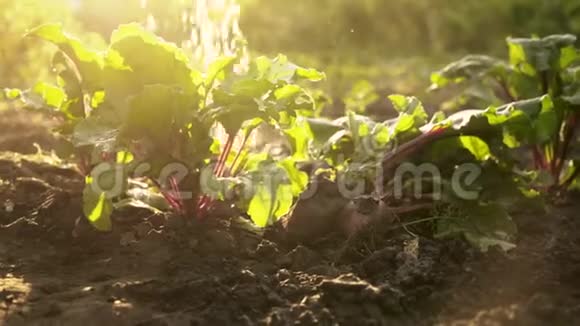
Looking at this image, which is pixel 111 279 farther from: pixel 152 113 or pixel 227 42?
pixel 227 42

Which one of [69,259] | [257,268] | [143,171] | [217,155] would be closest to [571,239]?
[257,268]

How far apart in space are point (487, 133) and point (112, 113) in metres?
1.49

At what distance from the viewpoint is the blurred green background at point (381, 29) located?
876 cm

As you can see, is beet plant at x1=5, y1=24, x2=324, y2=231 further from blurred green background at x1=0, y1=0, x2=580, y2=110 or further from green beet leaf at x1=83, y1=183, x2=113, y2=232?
blurred green background at x1=0, y1=0, x2=580, y2=110

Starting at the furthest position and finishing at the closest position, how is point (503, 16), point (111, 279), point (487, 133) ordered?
point (503, 16) < point (487, 133) < point (111, 279)

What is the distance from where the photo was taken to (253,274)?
2406 millimetres

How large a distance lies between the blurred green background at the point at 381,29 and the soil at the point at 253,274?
382 cm

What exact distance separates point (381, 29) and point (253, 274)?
12374 mm

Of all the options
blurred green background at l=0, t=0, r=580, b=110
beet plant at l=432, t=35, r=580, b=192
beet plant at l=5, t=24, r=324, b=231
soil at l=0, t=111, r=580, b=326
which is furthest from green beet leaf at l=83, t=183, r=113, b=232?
blurred green background at l=0, t=0, r=580, b=110

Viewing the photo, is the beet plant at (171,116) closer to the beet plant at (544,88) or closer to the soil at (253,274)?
the soil at (253,274)

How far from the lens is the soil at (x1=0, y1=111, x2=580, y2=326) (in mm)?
2158

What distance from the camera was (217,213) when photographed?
2809 mm

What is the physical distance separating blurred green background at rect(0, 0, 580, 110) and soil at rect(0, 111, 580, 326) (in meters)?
3.82

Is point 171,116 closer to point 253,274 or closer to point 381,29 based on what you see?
point 253,274
